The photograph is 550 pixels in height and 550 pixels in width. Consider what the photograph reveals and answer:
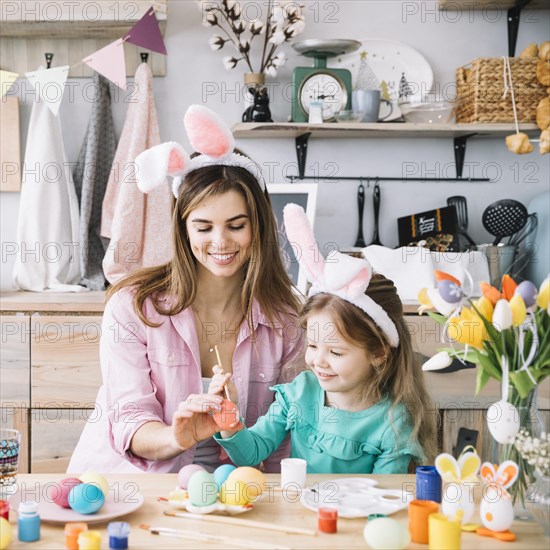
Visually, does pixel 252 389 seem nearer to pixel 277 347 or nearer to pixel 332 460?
pixel 277 347

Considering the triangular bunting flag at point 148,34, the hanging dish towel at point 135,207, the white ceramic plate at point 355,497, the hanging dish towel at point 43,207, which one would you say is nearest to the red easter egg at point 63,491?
the white ceramic plate at point 355,497

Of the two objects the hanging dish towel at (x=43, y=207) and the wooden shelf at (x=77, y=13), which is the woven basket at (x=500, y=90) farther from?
the hanging dish towel at (x=43, y=207)

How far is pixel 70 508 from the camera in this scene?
48.2 inches

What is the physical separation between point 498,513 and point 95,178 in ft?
6.76

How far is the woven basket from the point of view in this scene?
8.98 ft

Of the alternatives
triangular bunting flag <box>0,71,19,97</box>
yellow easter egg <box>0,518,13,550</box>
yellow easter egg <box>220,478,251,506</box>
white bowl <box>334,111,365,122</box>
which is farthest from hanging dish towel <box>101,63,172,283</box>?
yellow easter egg <box>0,518,13,550</box>

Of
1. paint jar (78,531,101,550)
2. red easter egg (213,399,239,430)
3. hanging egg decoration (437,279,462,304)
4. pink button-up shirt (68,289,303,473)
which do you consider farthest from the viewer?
pink button-up shirt (68,289,303,473)

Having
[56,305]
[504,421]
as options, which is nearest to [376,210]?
[56,305]

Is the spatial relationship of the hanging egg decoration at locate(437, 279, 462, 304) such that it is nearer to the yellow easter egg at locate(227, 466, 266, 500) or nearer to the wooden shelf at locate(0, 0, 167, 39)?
the yellow easter egg at locate(227, 466, 266, 500)

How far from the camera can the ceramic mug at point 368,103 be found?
2.79 meters

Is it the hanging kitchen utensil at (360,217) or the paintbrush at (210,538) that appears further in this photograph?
the hanging kitchen utensil at (360,217)

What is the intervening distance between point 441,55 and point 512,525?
211 cm

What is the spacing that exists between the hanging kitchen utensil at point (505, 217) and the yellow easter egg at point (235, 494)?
6.04ft

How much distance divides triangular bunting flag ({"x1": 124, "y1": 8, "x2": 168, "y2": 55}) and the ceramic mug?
2.14ft
